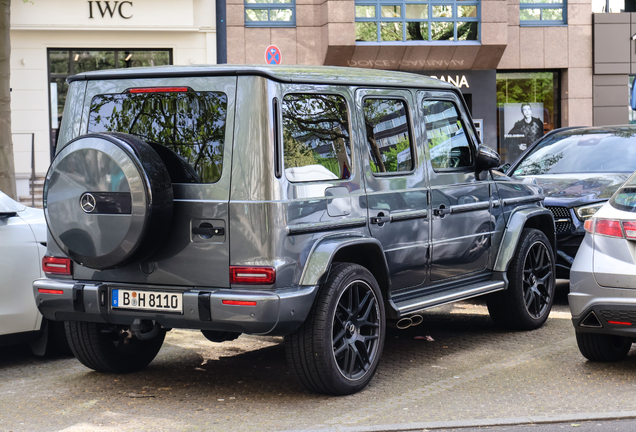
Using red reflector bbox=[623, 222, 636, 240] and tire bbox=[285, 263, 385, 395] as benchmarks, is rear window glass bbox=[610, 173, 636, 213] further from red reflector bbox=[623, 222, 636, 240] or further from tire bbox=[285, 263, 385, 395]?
tire bbox=[285, 263, 385, 395]

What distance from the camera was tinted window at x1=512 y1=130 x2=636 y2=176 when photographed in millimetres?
9094

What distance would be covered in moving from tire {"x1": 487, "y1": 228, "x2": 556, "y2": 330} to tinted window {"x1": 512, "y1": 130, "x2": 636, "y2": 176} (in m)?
2.02

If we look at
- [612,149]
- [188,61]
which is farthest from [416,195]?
[188,61]

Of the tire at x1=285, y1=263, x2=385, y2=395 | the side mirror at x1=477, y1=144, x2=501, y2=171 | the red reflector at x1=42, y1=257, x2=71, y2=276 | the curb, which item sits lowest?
the curb

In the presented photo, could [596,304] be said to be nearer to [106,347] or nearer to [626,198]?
[626,198]

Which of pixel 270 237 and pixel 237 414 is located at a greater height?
pixel 270 237

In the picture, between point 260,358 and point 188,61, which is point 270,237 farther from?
point 188,61

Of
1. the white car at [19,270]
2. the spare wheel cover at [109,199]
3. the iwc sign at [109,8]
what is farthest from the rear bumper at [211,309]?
the iwc sign at [109,8]

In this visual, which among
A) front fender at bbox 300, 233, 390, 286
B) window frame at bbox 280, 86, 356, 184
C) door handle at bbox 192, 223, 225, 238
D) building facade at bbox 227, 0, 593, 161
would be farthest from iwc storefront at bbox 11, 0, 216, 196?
front fender at bbox 300, 233, 390, 286

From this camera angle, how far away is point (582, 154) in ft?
30.8

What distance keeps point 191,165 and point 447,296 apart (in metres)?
2.26

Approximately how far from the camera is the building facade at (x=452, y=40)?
2078cm

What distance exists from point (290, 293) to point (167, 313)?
0.76 metres

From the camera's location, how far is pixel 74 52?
20219mm
